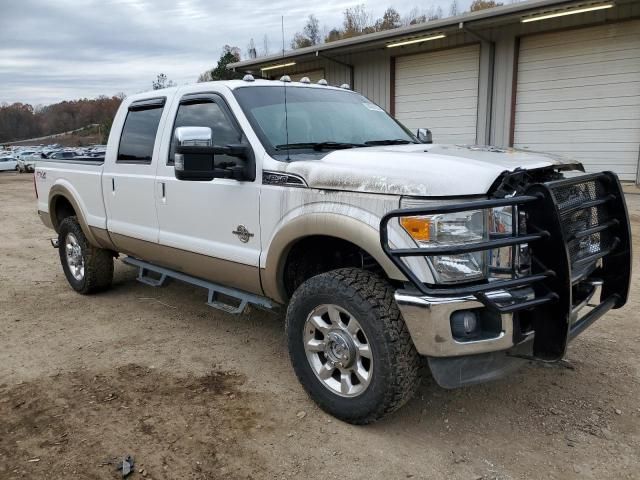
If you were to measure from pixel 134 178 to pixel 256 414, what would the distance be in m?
2.43

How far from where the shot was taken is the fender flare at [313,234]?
112 inches

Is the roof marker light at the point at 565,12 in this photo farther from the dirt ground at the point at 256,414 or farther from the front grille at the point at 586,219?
the front grille at the point at 586,219

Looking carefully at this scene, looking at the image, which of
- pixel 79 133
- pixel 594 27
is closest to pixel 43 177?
pixel 594 27

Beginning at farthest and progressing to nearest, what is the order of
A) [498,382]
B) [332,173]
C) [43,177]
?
[43,177], [498,382], [332,173]

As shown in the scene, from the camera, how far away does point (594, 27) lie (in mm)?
12164

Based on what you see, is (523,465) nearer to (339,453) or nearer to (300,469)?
(339,453)

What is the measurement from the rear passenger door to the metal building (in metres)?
9.91

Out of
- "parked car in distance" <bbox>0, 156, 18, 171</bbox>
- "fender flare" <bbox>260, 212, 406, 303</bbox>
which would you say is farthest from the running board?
"parked car in distance" <bbox>0, 156, 18, 171</bbox>

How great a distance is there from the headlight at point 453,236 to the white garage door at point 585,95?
11495 mm

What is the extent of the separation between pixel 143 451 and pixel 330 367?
111cm

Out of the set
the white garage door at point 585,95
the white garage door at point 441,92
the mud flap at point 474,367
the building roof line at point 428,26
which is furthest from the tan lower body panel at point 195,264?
the white garage door at point 441,92

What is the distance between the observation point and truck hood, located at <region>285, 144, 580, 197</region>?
8.79ft

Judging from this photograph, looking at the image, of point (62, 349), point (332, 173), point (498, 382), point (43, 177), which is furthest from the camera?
point (43, 177)

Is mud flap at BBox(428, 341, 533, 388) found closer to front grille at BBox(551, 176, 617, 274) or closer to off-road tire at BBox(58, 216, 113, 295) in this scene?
front grille at BBox(551, 176, 617, 274)
